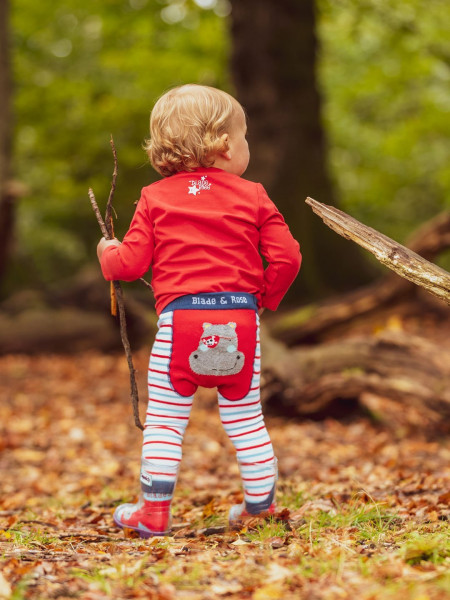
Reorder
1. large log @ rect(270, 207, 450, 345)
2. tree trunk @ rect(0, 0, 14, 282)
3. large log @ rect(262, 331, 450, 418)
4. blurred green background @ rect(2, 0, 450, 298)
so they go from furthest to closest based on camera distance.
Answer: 1. blurred green background @ rect(2, 0, 450, 298)
2. tree trunk @ rect(0, 0, 14, 282)
3. large log @ rect(270, 207, 450, 345)
4. large log @ rect(262, 331, 450, 418)

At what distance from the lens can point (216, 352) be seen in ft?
9.48

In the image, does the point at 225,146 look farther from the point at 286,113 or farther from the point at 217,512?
the point at 286,113

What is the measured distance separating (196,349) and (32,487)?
224 centimetres

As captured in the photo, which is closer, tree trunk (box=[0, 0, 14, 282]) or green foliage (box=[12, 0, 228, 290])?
tree trunk (box=[0, 0, 14, 282])

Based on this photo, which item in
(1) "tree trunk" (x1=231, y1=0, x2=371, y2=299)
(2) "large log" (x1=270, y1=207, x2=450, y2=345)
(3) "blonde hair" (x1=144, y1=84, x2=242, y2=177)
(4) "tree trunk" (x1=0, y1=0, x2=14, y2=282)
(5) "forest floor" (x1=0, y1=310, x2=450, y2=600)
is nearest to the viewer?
(5) "forest floor" (x1=0, y1=310, x2=450, y2=600)

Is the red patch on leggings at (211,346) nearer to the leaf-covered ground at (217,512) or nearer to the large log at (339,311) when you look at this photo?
the leaf-covered ground at (217,512)

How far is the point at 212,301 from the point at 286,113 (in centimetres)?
696

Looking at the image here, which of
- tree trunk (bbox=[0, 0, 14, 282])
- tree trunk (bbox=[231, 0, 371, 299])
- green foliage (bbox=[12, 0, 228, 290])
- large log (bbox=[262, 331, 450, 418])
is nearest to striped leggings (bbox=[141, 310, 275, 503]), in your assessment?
large log (bbox=[262, 331, 450, 418])

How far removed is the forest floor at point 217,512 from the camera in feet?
7.02

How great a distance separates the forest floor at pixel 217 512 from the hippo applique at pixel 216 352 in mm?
677

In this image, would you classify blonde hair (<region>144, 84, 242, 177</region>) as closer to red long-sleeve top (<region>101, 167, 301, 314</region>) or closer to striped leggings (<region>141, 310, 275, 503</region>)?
red long-sleeve top (<region>101, 167, 301, 314</region>)

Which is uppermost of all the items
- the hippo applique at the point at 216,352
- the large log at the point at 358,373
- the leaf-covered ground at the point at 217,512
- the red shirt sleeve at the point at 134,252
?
the red shirt sleeve at the point at 134,252

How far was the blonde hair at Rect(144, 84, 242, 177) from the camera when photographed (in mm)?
2842

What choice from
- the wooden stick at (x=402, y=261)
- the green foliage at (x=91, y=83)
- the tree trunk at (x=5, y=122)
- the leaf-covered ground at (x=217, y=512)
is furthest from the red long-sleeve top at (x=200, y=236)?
the green foliage at (x=91, y=83)
